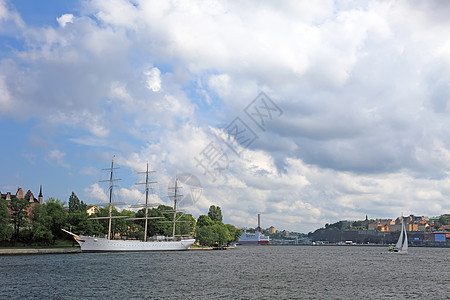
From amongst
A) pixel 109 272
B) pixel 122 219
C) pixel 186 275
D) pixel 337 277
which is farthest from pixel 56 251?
pixel 337 277

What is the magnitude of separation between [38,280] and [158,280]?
16191 millimetres

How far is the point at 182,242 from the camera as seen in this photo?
637 ft

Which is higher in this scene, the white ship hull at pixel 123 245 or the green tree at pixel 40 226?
the green tree at pixel 40 226

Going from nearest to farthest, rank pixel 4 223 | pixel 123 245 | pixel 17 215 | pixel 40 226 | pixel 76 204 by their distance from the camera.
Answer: pixel 4 223, pixel 17 215, pixel 40 226, pixel 123 245, pixel 76 204

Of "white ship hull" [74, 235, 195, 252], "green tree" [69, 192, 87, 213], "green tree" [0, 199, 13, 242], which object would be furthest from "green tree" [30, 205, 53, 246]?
"green tree" [69, 192, 87, 213]

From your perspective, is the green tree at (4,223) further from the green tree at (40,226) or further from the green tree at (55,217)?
the green tree at (55,217)

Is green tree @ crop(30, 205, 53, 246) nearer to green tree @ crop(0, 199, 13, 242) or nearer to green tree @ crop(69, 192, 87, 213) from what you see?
green tree @ crop(0, 199, 13, 242)

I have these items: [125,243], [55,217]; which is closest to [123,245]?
[125,243]

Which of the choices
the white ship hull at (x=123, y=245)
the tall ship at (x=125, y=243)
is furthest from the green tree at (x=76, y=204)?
the white ship hull at (x=123, y=245)

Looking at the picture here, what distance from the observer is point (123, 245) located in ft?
516

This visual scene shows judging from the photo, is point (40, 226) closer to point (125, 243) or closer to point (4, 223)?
point (4, 223)

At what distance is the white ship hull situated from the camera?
468 feet

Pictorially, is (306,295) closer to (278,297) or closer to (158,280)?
(278,297)

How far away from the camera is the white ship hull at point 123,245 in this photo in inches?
5615
